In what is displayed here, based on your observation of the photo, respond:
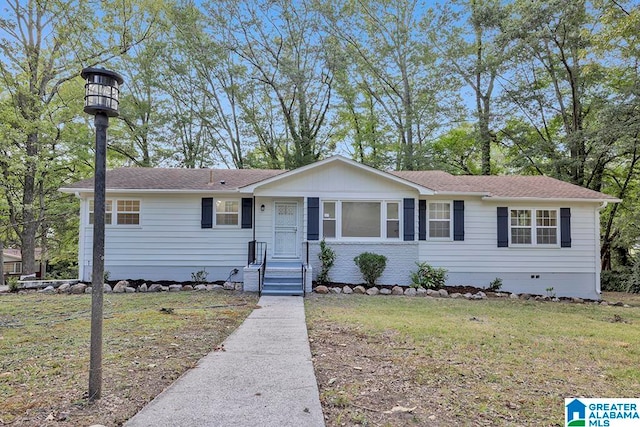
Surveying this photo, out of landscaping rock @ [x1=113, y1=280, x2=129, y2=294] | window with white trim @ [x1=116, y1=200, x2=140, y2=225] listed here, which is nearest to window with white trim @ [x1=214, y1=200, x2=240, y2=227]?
window with white trim @ [x1=116, y1=200, x2=140, y2=225]

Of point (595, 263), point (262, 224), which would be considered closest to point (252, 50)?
point (262, 224)

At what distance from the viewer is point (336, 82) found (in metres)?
20.9

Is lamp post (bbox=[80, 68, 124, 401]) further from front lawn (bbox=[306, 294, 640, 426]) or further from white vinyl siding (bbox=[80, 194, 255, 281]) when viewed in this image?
white vinyl siding (bbox=[80, 194, 255, 281])

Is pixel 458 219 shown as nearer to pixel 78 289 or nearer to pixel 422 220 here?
pixel 422 220

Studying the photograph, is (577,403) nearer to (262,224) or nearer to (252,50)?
(262,224)

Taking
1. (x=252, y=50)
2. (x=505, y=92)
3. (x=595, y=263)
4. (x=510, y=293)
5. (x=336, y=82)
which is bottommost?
(x=510, y=293)

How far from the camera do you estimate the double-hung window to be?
451 inches

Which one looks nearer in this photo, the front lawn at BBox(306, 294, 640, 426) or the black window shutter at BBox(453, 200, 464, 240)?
the front lawn at BBox(306, 294, 640, 426)

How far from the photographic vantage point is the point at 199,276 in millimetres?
11203

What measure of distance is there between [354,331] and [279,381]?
2.38 metres

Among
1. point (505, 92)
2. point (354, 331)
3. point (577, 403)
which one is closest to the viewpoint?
point (577, 403)

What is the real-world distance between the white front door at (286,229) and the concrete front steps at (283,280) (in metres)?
0.91

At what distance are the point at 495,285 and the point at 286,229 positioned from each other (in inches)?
265

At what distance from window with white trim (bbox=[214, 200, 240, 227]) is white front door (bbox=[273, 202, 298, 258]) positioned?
1.25m
